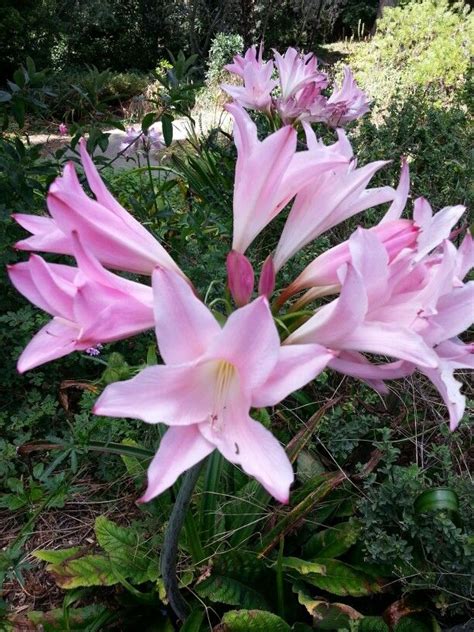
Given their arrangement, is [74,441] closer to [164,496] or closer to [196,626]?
[164,496]

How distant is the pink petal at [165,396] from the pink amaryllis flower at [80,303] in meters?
0.12

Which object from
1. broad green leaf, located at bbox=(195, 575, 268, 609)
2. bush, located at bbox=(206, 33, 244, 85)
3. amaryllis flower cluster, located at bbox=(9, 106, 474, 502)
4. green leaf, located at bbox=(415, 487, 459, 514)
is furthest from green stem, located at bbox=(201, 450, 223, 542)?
bush, located at bbox=(206, 33, 244, 85)

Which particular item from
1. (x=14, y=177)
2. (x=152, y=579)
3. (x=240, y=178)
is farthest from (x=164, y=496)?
(x=14, y=177)

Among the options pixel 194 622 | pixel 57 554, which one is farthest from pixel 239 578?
A: pixel 57 554

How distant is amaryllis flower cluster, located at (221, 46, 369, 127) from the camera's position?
8.62 feet

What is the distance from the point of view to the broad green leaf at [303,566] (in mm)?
1506

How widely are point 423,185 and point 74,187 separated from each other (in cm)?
274

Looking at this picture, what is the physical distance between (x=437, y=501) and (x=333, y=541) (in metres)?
0.39

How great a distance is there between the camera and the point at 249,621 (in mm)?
1398

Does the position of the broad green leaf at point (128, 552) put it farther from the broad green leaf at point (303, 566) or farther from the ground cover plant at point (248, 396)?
the broad green leaf at point (303, 566)

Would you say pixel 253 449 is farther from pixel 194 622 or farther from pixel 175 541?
pixel 194 622

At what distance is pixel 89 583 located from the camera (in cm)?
156

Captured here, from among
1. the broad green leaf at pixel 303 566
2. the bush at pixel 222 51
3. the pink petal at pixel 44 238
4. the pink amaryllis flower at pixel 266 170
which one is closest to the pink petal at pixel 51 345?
the pink petal at pixel 44 238

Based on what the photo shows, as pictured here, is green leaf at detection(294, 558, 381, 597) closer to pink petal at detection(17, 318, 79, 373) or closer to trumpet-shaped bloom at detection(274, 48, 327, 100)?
pink petal at detection(17, 318, 79, 373)
